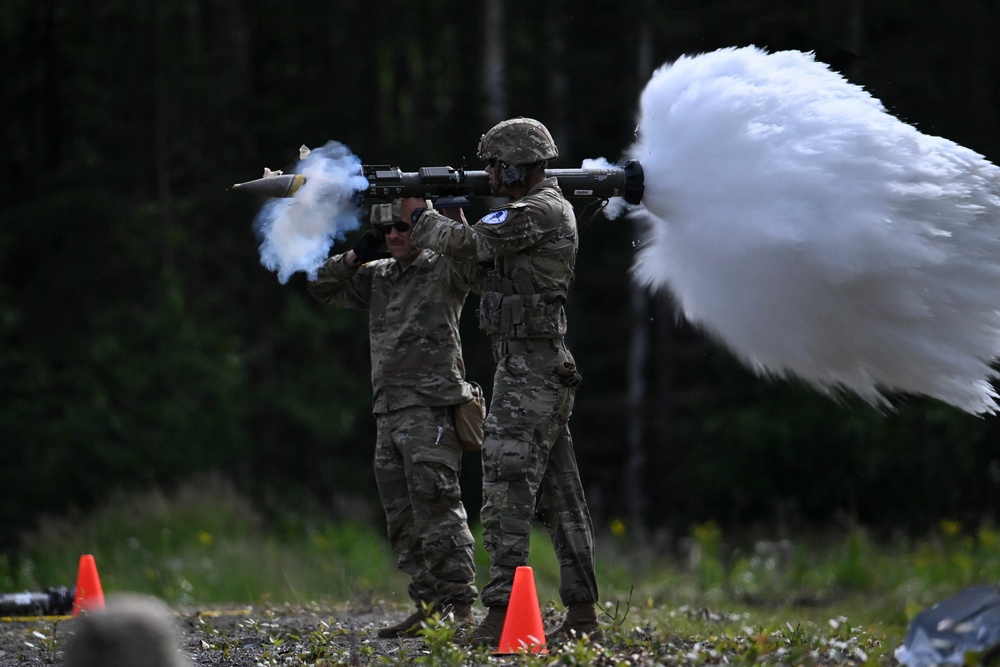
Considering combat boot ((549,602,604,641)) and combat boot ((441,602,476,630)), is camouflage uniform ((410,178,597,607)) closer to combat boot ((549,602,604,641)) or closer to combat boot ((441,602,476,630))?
combat boot ((549,602,604,641))

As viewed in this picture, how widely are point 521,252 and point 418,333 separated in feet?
3.55

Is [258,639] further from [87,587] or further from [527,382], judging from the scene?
[527,382]

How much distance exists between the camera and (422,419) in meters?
7.79

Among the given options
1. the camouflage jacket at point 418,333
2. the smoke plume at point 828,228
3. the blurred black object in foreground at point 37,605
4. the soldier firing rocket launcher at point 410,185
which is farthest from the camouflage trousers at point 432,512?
the blurred black object in foreground at point 37,605

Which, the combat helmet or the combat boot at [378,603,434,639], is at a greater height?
the combat helmet

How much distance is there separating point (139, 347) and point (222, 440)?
1.84m


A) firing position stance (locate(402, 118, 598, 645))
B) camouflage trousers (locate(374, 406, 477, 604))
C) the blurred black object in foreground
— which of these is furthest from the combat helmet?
the blurred black object in foreground

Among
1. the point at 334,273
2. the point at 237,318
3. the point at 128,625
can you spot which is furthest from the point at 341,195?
the point at 237,318

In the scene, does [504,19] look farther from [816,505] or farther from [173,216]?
[816,505]

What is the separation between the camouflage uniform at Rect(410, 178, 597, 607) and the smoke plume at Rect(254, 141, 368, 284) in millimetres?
521

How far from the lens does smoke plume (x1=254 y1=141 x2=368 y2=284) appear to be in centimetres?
741

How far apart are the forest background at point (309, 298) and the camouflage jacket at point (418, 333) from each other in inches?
328

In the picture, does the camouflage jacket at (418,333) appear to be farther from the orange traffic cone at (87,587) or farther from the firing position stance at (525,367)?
the orange traffic cone at (87,587)

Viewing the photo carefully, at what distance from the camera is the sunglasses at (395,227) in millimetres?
7914
